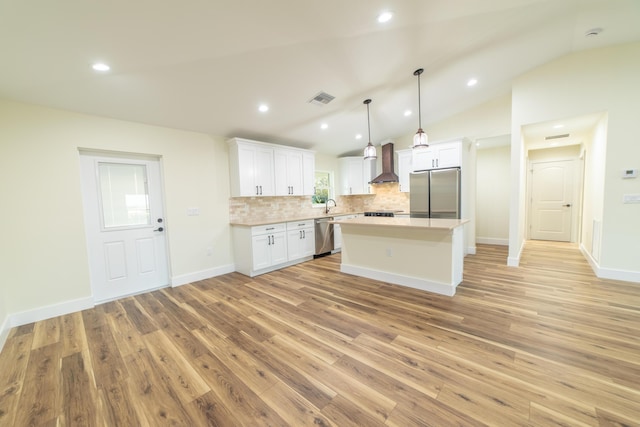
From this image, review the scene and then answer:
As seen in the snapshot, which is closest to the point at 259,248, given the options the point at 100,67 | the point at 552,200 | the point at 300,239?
the point at 300,239

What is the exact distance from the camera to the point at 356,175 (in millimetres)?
6660

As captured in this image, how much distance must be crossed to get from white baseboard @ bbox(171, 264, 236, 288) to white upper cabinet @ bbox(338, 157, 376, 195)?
3.67m

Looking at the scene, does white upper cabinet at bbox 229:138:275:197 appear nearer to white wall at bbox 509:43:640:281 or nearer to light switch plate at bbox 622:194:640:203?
white wall at bbox 509:43:640:281

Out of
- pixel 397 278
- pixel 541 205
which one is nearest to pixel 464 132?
pixel 541 205

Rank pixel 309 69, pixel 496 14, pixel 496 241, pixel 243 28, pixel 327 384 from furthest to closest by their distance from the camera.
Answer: pixel 496 241
pixel 309 69
pixel 496 14
pixel 243 28
pixel 327 384

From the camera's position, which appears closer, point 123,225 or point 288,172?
point 123,225

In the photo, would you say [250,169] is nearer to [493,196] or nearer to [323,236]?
[323,236]

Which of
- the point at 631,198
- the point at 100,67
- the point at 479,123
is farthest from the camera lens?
the point at 479,123

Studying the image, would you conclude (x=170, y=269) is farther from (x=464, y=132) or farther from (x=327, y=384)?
(x=464, y=132)

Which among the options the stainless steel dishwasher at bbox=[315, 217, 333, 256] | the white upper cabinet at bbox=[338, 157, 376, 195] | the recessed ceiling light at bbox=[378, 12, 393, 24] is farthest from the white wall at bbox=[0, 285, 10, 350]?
the white upper cabinet at bbox=[338, 157, 376, 195]

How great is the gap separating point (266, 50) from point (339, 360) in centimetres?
314

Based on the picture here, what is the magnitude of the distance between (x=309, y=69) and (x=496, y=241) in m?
6.17

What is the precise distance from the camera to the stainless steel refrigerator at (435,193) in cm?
490

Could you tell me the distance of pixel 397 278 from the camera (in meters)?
3.61
